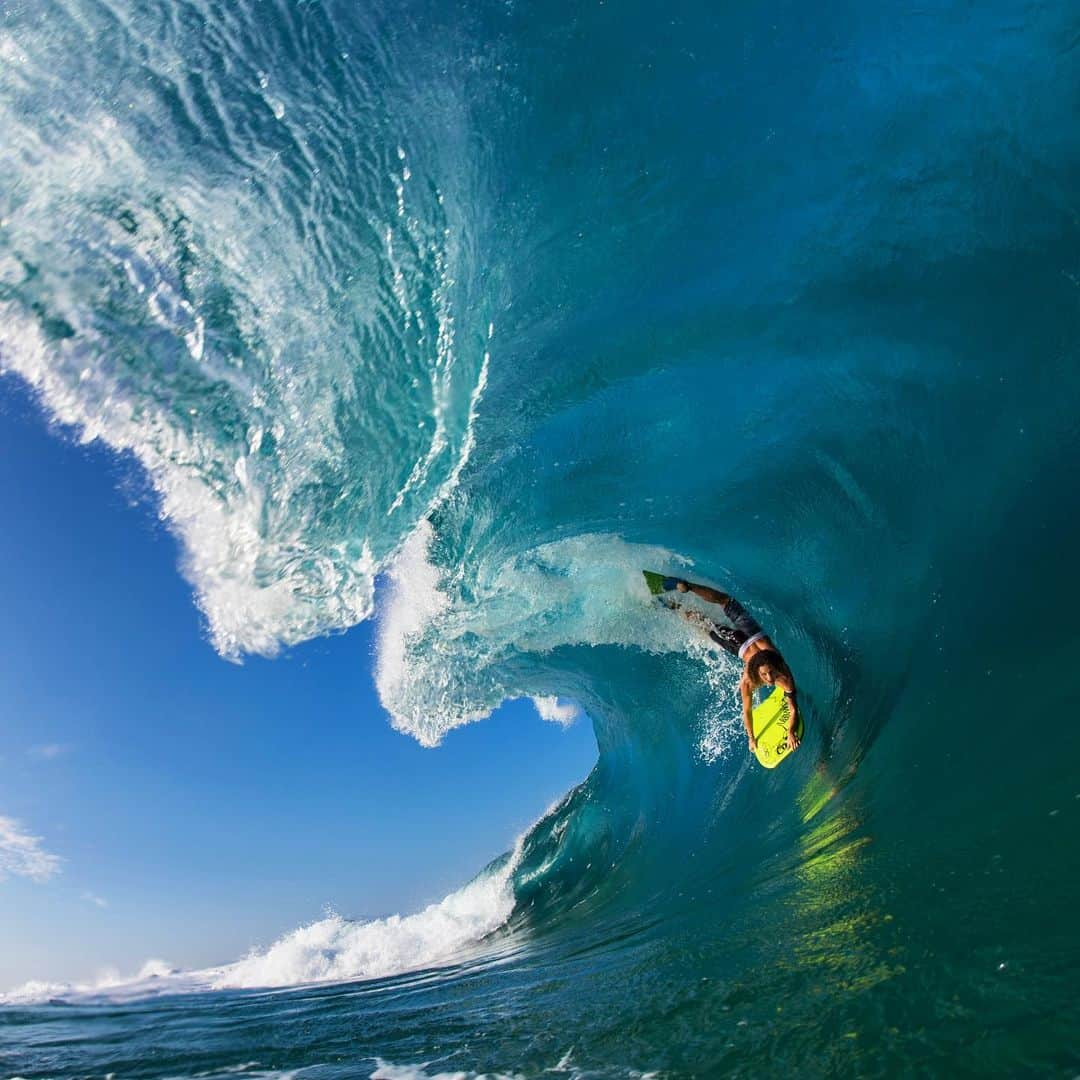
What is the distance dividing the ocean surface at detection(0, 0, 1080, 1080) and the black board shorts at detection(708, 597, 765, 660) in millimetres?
894

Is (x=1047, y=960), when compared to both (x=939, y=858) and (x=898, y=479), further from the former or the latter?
(x=898, y=479)

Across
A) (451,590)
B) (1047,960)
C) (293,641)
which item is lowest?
(1047,960)

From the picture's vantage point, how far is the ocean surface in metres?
3.15

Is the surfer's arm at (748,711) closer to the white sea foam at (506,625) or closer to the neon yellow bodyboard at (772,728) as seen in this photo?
the neon yellow bodyboard at (772,728)

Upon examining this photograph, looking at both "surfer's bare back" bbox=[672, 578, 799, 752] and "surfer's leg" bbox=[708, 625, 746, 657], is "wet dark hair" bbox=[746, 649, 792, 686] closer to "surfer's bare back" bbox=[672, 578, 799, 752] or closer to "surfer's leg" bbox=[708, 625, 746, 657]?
"surfer's bare back" bbox=[672, 578, 799, 752]

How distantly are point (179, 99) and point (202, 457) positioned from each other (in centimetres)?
231

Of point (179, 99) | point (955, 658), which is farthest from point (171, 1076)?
point (955, 658)

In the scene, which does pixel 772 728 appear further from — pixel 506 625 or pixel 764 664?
pixel 506 625

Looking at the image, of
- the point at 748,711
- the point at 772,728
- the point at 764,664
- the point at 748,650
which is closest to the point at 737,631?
the point at 748,650

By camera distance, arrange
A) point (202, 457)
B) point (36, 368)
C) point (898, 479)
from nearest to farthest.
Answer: point (36, 368)
point (202, 457)
point (898, 479)

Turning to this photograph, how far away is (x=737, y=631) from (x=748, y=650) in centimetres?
46

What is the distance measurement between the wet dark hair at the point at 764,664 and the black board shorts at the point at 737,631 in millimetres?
234

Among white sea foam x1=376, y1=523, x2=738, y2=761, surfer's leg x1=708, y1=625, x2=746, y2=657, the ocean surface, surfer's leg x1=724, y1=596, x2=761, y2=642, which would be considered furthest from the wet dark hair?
white sea foam x1=376, y1=523, x2=738, y2=761

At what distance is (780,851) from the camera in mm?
5570
